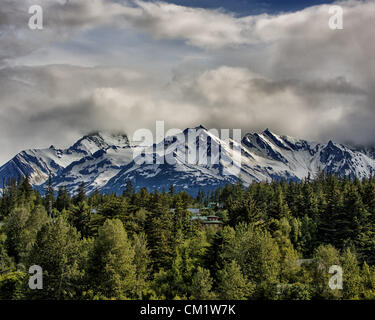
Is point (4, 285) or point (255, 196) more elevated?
point (255, 196)

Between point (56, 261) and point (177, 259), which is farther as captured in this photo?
point (177, 259)

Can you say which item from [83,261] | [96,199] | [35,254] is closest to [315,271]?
[83,261]

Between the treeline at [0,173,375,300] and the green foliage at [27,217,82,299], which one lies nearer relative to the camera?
the treeline at [0,173,375,300]

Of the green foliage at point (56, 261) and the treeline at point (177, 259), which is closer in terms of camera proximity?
the treeline at point (177, 259)

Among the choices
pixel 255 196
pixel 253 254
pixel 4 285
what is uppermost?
pixel 255 196

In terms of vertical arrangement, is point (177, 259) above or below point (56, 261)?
below

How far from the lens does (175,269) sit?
243 feet

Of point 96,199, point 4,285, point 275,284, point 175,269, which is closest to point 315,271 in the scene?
point 275,284
